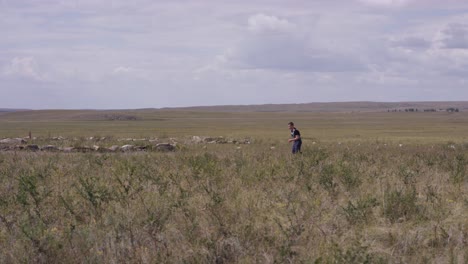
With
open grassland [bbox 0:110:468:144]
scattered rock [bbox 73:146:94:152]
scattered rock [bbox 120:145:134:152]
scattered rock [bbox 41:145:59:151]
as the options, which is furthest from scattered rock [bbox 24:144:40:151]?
open grassland [bbox 0:110:468:144]

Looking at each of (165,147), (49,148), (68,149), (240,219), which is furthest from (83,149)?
(240,219)

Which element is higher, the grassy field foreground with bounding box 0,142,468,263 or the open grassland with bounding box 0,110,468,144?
the grassy field foreground with bounding box 0,142,468,263

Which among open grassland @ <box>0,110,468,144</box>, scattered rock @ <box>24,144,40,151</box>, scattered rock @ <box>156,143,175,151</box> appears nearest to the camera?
scattered rock @ <box>24,144,40,151</box>

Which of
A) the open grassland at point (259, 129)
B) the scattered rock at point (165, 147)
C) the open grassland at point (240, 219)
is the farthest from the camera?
the open grassland at point (259, 129)

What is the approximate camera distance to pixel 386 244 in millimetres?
Answer: 8844

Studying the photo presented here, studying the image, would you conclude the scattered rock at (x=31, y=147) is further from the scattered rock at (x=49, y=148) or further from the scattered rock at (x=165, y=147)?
the scattered rock at (x=165, y=147)

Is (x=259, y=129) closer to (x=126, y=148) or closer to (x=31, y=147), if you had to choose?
(x=126, y=148)

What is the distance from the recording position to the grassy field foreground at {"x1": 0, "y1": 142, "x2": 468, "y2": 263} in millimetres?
8172

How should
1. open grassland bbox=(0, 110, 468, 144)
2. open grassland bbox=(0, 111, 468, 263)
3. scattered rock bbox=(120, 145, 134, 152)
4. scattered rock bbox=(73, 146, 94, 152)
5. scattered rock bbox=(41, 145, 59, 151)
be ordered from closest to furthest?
1. open grassland bbox=(0, 111, 468, 263)
2. scattered rock bbox=(73, 146, 94, 152)
3. scattered rock bbox=(41, 145, 59, 151)
4. scattered rock bbox=(120, 145, 134, 152)
5. open grassland bbox=(0, 110, 468, 144)

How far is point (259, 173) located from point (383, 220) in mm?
5210

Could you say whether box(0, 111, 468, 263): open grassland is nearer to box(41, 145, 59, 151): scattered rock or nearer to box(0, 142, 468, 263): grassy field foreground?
box(0, 142, 468, 263): grassy field foreground

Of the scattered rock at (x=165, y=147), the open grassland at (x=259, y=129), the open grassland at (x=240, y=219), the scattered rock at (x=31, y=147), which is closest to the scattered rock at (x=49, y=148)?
the scattered rock at (x=31, y=147)

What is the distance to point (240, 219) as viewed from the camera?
32.7 ft

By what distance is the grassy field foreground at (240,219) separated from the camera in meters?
8.17
